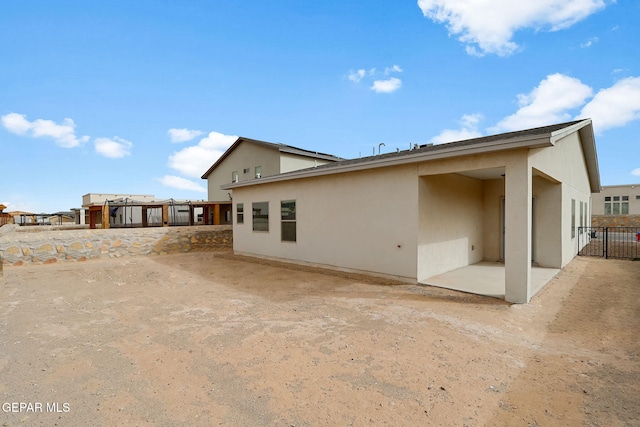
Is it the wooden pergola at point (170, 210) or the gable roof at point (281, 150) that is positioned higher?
the gable roof at point (281, 150)

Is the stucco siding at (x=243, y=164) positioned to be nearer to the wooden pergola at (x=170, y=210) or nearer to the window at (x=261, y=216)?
the wooden pergola at (x=170, y=210)

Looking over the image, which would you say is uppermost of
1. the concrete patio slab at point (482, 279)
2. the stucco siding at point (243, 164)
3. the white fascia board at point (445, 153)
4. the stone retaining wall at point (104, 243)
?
the stucco siding at point (243, 164)

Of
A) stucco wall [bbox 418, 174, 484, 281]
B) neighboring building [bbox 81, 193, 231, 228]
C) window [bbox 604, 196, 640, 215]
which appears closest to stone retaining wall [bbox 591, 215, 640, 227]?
window [bbox 604, 196, 640, 215]

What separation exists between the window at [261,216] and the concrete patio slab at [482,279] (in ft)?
21.3

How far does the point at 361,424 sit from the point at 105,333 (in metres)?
3.99

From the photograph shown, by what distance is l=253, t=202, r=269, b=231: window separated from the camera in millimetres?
11516

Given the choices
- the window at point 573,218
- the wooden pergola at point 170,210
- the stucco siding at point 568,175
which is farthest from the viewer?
the wooden pergola at point 170,210

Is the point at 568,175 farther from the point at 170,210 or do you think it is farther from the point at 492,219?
the point at 170,210

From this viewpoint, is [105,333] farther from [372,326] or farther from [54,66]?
[54,66]

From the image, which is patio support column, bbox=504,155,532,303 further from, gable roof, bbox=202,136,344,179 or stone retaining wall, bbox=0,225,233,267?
gable roof, bbox=202,136,344,179

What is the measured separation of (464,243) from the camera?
9.21 metres

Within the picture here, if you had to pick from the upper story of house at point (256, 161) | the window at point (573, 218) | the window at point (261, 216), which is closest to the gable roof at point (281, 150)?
the upper story of house at point (256, 161)

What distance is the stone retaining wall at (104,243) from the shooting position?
9.95m

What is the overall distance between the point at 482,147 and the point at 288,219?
6602mm
